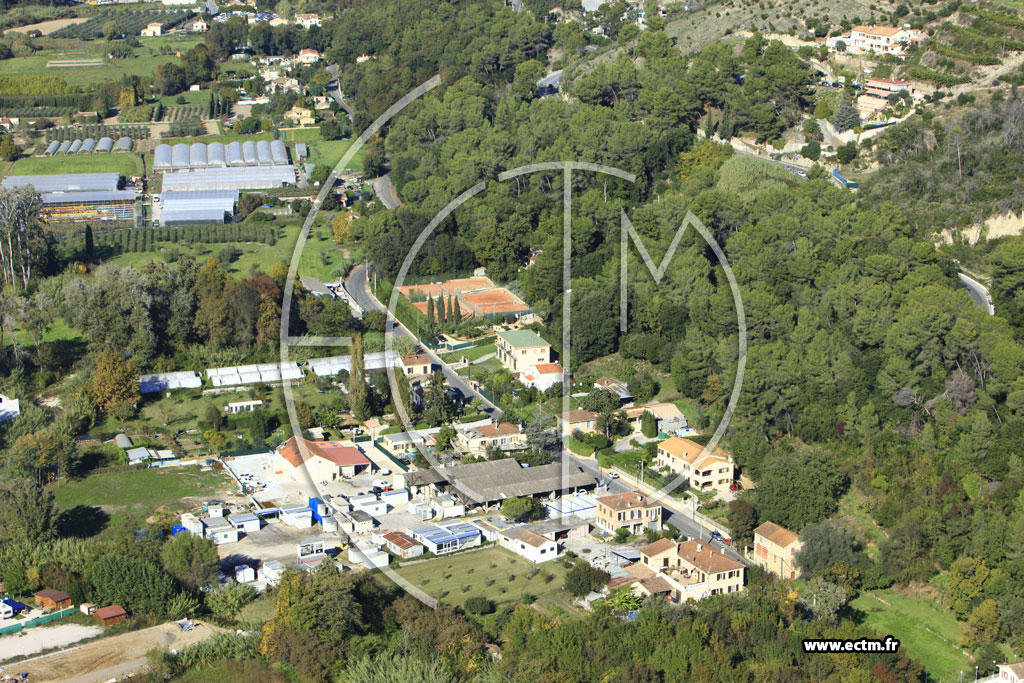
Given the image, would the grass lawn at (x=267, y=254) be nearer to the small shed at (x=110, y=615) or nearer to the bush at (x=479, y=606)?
the small shed at (x=110, y=615)

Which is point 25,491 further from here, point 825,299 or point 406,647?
point 825,299

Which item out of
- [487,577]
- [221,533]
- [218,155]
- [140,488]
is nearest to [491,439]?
[487,577]

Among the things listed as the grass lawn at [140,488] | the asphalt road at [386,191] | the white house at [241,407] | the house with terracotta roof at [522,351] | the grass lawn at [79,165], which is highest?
A: the grass lawn at [79,165]

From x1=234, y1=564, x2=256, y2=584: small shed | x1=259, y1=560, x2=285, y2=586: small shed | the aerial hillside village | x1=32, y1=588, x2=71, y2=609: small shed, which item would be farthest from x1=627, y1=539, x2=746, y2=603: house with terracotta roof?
x1=32, y1=588, x2=71, y2=609: small shed

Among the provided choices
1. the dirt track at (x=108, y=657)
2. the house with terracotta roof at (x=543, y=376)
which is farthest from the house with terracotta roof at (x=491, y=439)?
the dirt track at (x=108, y=657)

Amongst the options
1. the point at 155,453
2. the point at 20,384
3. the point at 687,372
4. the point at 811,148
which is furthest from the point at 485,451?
the point at 811,148

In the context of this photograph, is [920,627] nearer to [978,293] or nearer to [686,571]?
[686,571]

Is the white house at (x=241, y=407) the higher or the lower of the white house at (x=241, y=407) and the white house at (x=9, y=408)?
the lower
